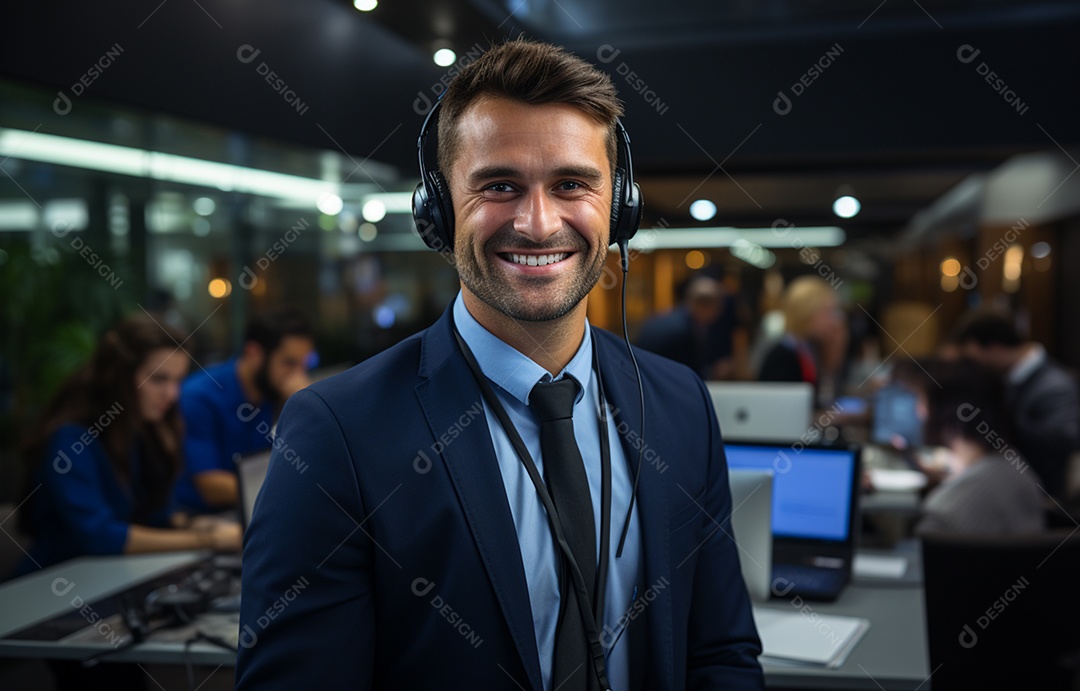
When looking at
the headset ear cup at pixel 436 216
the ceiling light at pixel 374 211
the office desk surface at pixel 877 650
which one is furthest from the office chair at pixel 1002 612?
the ceiling light at pixel 374 211

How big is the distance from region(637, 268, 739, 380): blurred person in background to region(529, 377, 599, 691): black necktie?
3788mm

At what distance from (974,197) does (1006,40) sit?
6.64m

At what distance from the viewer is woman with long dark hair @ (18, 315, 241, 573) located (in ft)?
9.34

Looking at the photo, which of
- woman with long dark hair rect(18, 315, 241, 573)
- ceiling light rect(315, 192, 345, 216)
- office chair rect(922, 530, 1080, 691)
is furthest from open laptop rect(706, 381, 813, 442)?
ceiling light rect(315, 192, 345, 216)

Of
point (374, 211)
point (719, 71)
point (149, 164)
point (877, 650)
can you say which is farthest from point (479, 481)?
point (374, 211)

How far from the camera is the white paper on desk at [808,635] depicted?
6.67 feet

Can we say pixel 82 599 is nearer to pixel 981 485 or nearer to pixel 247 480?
pixel 247 480

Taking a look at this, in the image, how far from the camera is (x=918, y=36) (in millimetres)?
3777

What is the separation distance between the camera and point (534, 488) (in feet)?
4.02

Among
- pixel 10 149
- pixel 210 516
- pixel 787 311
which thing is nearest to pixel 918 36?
pixel 787 311

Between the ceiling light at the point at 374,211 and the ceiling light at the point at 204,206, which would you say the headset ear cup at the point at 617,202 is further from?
the ceiling light at the point at 374,211

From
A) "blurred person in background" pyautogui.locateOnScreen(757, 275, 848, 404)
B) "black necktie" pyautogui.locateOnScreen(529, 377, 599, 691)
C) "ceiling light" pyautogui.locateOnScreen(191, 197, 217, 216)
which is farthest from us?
"ceiling light" pyautogui.locateOnScreen(191, 197, 217, 216)

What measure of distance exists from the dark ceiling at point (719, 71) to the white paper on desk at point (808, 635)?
82.9 inches

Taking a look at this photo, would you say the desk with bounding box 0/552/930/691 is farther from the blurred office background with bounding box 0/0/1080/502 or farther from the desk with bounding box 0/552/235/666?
the blurred office background with bounding box 0/0/1080/502
